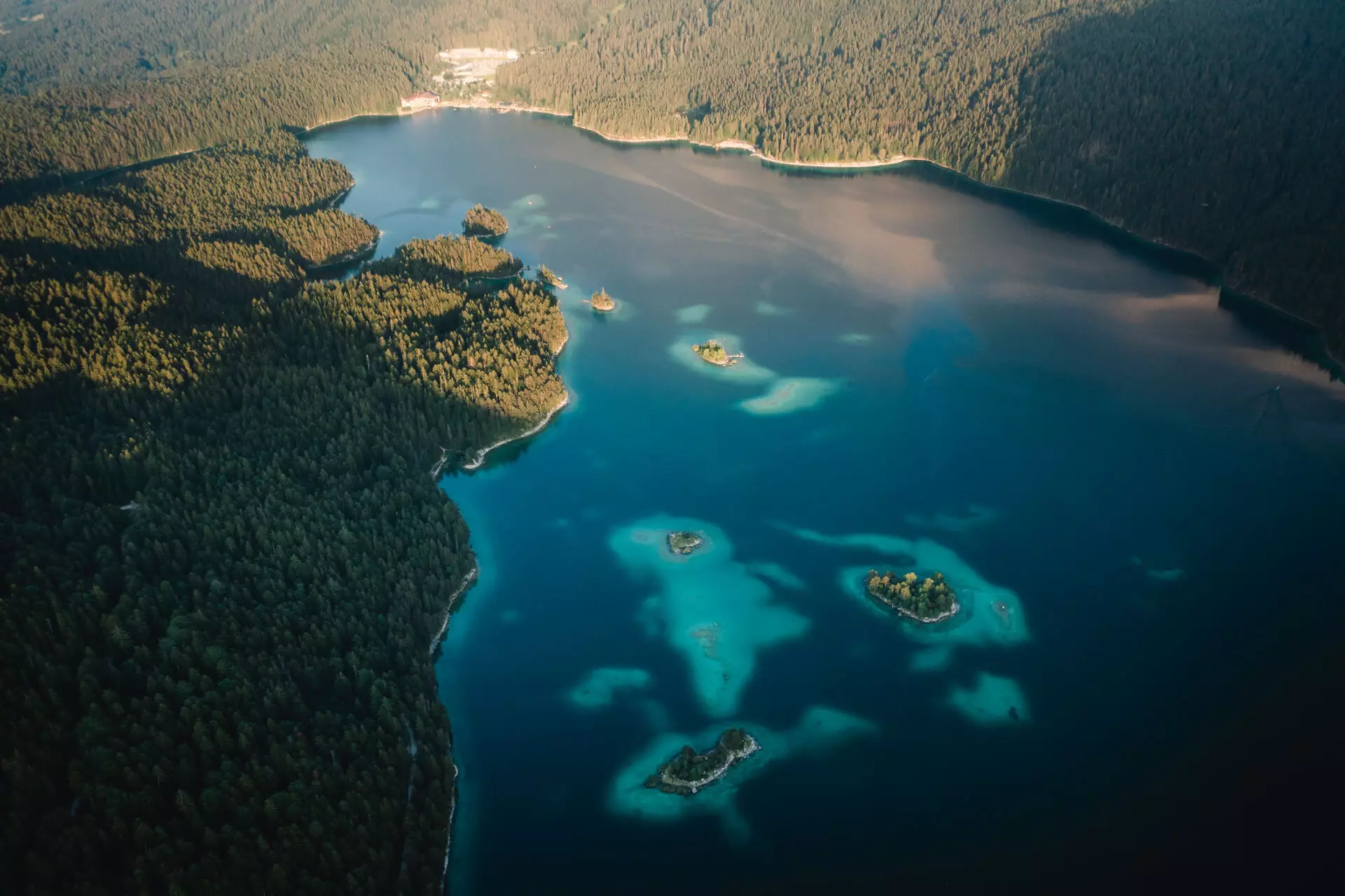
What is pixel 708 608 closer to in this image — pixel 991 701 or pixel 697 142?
pixel 991 701

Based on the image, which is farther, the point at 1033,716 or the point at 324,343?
the point at 324,343

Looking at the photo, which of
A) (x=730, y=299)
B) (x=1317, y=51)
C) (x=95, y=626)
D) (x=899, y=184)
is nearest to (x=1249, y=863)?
(x=95, y=626)

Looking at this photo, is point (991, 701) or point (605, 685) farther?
point (605, 685)

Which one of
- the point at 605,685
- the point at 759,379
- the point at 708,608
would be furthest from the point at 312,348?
the point at 708,608

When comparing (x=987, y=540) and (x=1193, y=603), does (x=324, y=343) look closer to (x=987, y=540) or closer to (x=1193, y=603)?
(x=987, y=540)

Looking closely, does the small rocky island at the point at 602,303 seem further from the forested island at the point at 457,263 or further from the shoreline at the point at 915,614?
the shoreline at the point at 915,614

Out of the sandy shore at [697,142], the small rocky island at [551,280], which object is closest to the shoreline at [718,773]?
the small rocky island at [551,280]

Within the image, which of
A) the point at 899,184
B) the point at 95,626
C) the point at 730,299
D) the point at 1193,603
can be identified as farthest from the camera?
the point at 899,184
